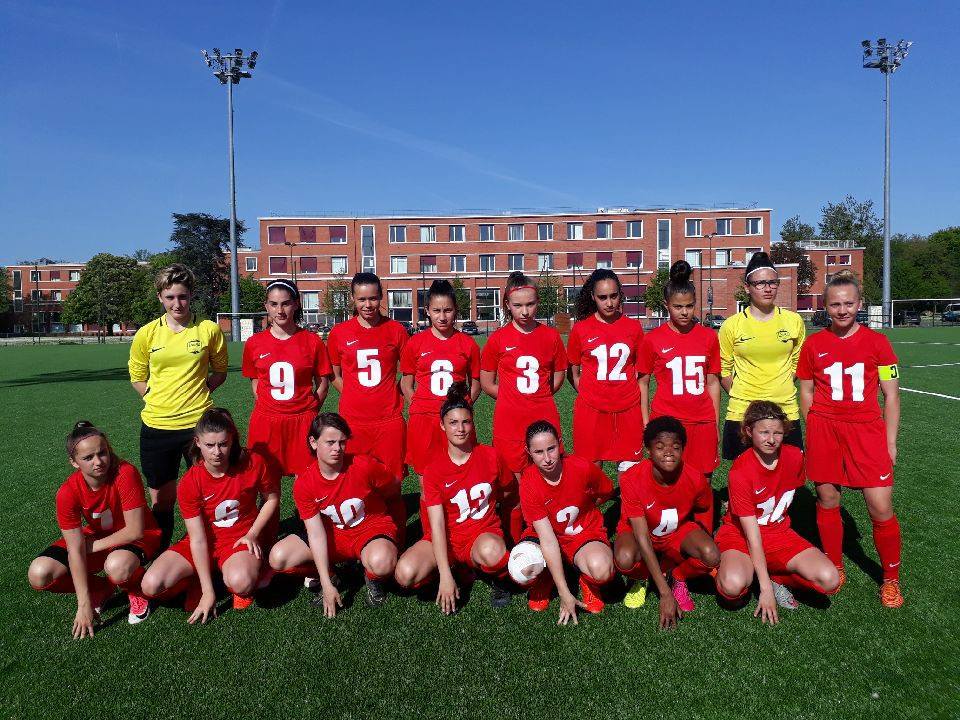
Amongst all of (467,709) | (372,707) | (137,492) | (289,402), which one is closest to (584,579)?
(467,709)

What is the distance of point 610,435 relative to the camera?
4.19 metres

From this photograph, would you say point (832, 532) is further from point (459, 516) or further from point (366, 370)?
point (366, 370)

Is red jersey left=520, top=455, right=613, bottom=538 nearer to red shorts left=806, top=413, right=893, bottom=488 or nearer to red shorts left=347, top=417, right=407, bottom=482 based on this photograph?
red shorts left=347, top=417, right=407, bottom=482

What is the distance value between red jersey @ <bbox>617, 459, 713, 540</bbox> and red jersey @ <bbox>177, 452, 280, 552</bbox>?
2.10 m

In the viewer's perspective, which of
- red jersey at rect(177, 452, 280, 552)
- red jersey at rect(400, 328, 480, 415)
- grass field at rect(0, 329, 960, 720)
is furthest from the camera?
red jersey at rect(400, 328, 480, 415)

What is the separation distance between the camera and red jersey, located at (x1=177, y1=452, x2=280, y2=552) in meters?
3.62

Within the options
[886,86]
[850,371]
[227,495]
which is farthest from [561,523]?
[886,86]

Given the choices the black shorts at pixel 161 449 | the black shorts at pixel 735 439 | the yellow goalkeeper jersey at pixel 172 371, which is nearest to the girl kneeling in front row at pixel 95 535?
the black shorts at pixel 161 449

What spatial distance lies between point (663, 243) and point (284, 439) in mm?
57848

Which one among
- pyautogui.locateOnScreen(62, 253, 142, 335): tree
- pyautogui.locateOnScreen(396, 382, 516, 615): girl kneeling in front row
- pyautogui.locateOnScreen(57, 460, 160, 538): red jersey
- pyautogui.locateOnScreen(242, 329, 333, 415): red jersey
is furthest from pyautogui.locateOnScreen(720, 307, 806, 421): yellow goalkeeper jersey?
pyautogui.locateOnScreen(62, 253, 142, 335): tree

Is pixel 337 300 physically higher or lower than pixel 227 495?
higher

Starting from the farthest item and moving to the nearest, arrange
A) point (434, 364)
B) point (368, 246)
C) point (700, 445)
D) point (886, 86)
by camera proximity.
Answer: point (368, 246) → point (886, 86) → point (434, 364) → point (700, 445)

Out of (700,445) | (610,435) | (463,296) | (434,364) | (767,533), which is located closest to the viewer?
(767,533)

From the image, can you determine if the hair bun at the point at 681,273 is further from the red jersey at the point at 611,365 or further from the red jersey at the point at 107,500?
the red jersey at the point at 107,500
